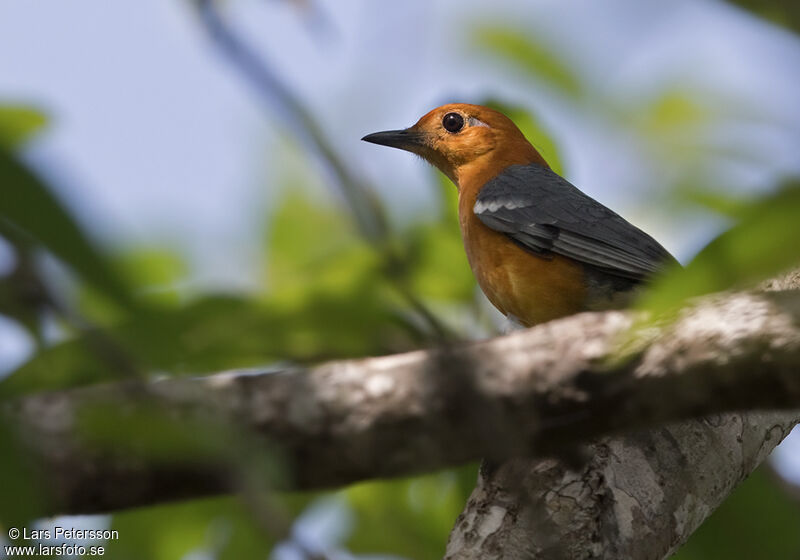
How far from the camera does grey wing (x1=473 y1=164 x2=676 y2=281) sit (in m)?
5.81

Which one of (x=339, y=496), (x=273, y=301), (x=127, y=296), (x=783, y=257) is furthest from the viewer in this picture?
(x=339, y=496)

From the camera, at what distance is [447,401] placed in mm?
2383

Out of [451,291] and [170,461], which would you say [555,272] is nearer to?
[451,291]

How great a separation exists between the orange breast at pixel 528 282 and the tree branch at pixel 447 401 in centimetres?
319

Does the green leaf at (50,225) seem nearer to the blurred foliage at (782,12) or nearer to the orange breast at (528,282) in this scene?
the blurred foliage at (782,12)

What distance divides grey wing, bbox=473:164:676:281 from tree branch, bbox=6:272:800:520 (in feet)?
11.0

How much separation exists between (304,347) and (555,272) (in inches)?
144

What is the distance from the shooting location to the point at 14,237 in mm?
1319

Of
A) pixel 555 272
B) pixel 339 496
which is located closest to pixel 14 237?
pixel 339 496

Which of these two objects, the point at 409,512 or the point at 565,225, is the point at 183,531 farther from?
the point at 565,225

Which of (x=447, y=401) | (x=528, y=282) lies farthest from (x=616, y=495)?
(x=528, y=282)

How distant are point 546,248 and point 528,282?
336 mm

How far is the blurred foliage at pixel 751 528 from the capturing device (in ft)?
12.0


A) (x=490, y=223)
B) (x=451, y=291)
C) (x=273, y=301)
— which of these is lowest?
(x=273, y=301)
